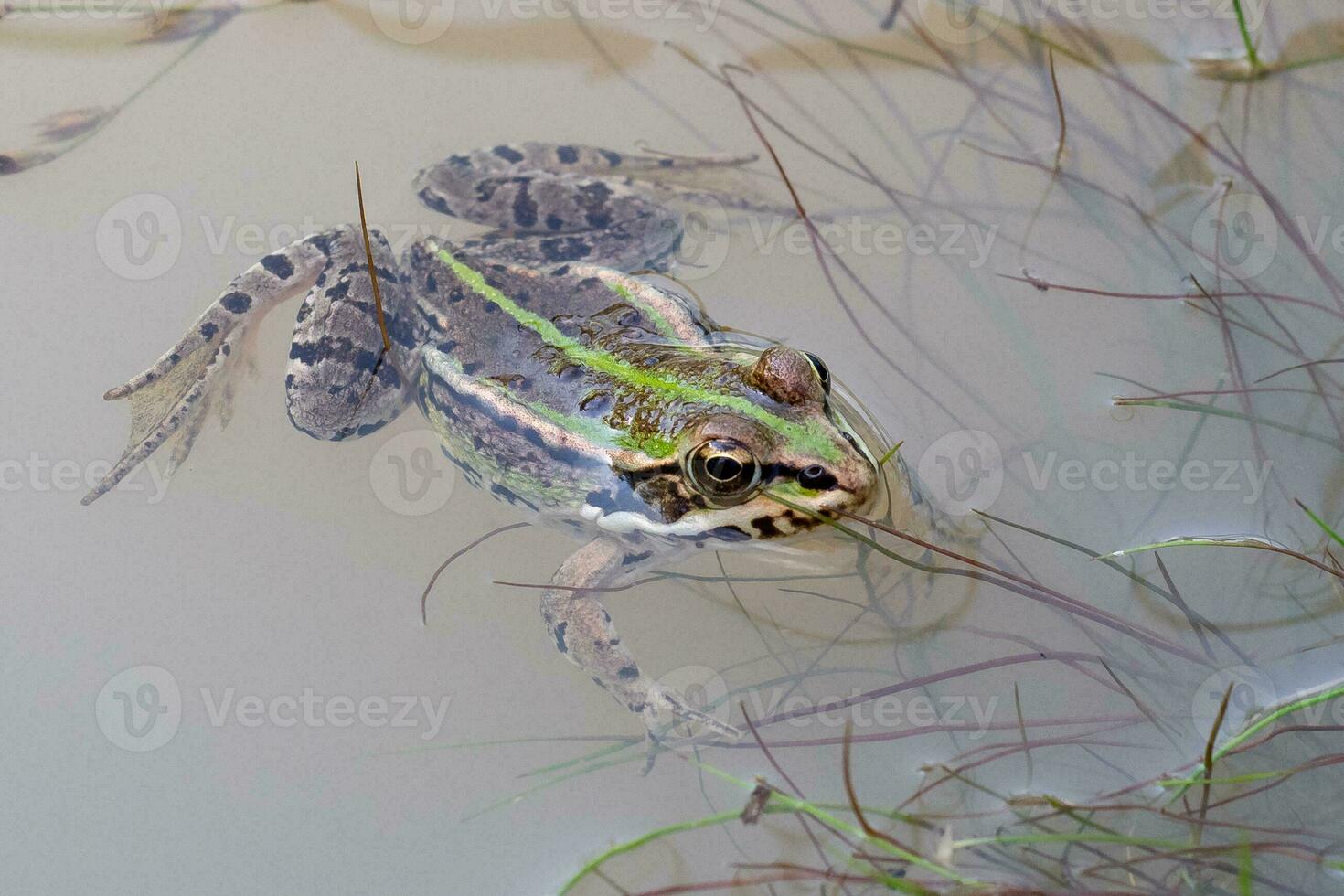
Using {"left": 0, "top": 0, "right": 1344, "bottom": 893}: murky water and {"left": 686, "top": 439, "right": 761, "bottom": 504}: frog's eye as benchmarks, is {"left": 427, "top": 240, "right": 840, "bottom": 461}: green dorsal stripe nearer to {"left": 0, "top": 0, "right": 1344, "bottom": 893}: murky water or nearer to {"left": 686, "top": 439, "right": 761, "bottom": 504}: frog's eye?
{"left": 686, "top": 439, "right": 761, "bottom": 504}: frog's eye

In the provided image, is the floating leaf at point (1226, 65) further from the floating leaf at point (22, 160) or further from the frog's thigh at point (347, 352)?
the floating leaf at point (22, 160)

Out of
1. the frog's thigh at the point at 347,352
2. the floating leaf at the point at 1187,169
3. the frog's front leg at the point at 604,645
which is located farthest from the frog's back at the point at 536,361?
the floating leaf at the point at 1187,169

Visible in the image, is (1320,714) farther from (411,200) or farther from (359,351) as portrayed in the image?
(411,200)

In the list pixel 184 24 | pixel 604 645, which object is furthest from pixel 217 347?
pixel 604 645

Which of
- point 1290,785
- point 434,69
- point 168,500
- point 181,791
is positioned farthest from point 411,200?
point 1290,785

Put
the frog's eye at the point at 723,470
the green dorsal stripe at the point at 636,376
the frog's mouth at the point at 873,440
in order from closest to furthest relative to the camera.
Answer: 1. the frog's eye at the point at 723,470
2. the green dorsal stripe at the point at 636,376
3. the frog's mouth at the point at 873,440
